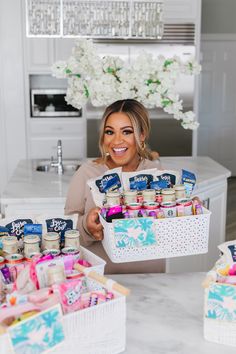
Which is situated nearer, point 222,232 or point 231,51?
point 222,232

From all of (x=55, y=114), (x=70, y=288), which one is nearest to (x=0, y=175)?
(x=55, y=114)

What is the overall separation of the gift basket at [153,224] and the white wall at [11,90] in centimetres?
393

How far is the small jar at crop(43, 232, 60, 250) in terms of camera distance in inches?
58.1

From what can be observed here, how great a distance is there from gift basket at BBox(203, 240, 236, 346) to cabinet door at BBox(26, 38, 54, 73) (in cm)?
438

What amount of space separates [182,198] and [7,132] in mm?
4108

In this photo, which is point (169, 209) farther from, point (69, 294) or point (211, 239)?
point (211, 239)

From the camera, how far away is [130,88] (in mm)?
2135

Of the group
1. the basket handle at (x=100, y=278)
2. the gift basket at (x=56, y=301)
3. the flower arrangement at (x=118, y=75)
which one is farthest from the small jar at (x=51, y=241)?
the flower arrangement at (x=118, y=75)

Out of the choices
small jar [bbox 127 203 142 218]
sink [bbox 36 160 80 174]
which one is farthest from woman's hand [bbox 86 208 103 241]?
sink [bbox 36 160 80 174]

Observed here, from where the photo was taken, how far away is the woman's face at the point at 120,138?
6.88 ft

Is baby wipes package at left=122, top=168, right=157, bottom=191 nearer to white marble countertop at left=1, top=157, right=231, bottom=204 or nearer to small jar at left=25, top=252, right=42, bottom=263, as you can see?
small jar at left=25, top=252, right=42, bottom=263

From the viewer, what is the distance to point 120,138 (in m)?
2.09

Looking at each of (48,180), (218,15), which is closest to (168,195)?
(48,180)

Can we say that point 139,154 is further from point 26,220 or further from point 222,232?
point 222,232
